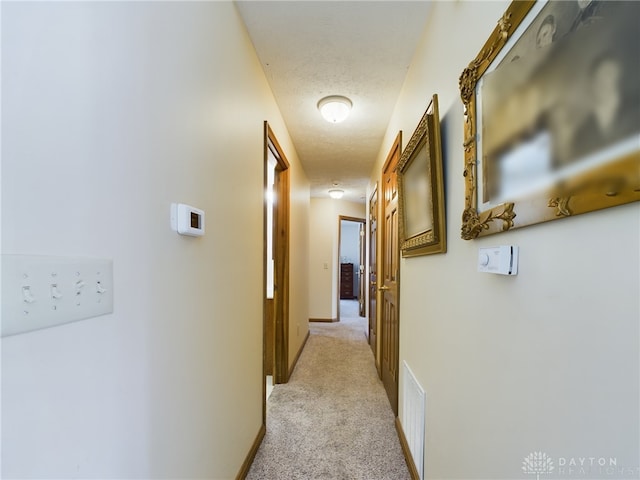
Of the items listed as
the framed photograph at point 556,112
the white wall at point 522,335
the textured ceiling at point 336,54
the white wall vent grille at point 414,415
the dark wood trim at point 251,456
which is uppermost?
the textured ceiling at point 336,54

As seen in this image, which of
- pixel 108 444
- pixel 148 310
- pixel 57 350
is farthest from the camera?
pixel 148 310

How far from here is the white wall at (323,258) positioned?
5.97 metres

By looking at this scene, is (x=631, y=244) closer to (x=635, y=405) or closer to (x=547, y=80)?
(x=635, y=405)

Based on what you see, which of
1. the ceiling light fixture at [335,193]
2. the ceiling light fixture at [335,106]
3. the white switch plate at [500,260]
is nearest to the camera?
the white switch plate at [500,260]

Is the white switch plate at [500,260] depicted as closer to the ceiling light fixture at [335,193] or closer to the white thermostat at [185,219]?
the white thermostat at [185,219]

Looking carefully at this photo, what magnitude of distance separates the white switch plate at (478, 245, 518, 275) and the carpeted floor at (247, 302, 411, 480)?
1.56m

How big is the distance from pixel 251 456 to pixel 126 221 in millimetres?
1711

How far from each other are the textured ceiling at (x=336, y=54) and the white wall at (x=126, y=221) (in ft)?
0.96

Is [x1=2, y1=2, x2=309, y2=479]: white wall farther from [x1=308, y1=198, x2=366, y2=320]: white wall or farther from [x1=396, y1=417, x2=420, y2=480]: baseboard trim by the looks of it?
[x1=308, y1=198, x2=366, y2=320]: white wall

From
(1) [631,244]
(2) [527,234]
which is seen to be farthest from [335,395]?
(1) [631,244]

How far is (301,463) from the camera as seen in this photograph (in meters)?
1.83

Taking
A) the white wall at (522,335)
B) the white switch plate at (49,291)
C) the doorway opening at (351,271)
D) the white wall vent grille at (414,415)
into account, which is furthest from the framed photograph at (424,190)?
the doorway opening at (351,271)

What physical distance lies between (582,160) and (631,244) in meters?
0.16

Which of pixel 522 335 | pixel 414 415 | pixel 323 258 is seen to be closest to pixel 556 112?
pixel 522 335
